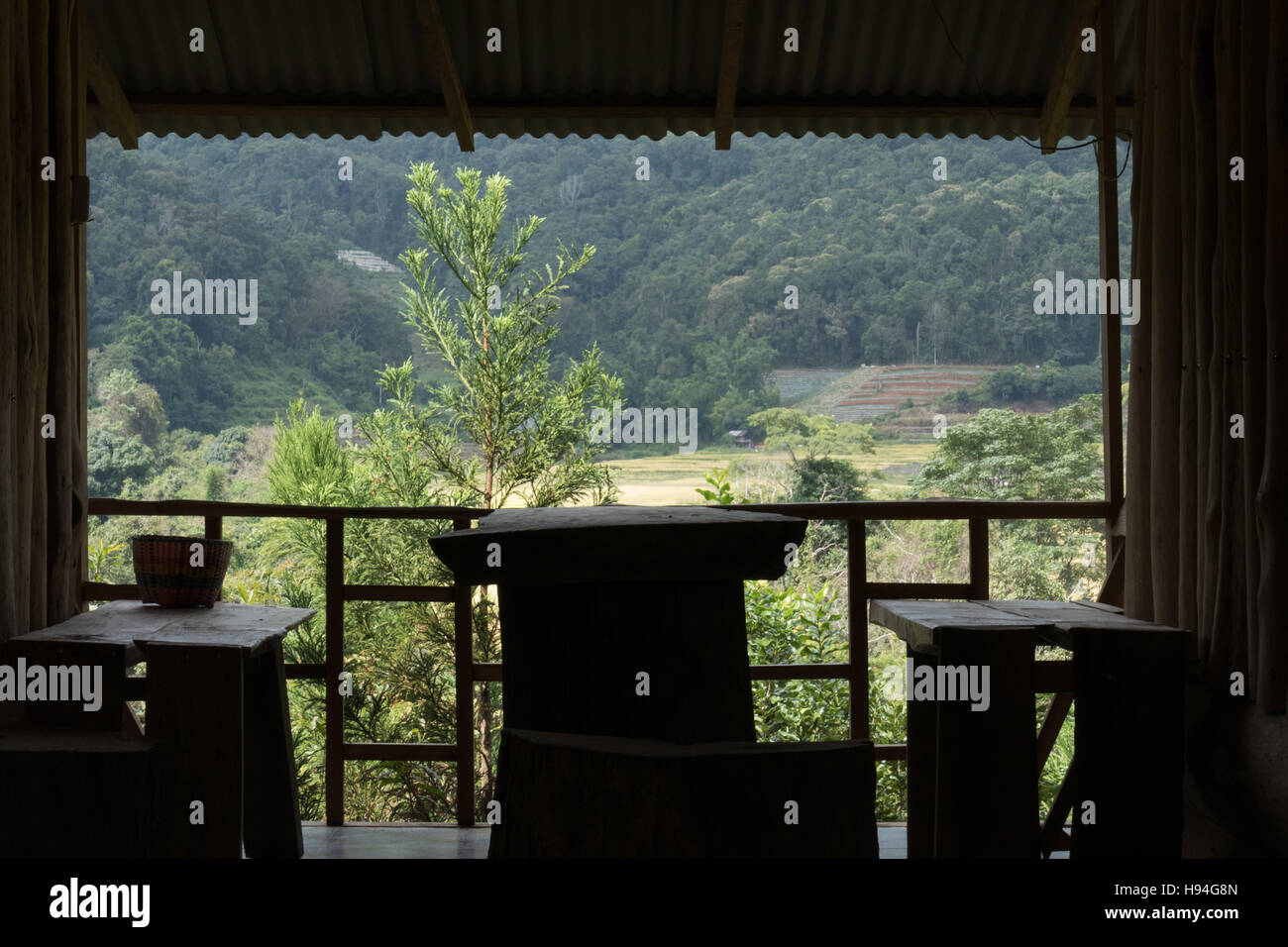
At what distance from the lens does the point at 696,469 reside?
2428cm

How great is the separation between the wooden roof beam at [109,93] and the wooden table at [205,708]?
6.54 feet

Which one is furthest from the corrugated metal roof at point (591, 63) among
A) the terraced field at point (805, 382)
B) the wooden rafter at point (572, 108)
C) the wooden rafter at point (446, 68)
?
the terraced field at point (805, 382)

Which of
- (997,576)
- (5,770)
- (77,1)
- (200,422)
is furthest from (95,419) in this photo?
(5,770)

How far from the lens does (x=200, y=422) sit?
75.7 feet

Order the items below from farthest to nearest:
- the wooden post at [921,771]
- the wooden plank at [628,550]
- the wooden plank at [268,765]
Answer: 1. the wooden plank at [268,765]
2. the wooden post at [921,771]
3. the wooden plank at [628,550]

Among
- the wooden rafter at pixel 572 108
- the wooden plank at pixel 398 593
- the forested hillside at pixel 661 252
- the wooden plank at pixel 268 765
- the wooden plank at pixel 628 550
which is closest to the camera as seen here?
the wooden plank at pixel 628 550

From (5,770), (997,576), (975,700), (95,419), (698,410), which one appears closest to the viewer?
(5,770)

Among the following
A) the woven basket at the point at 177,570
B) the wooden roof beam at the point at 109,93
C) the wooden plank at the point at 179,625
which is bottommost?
the wooden plank at the point at 179,625

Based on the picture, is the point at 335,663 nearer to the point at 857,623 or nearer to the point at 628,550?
the point at 857,623

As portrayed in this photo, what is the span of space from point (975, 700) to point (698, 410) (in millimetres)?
22537

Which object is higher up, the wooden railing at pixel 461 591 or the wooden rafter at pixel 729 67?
the wooden rafter at pixel 729 67

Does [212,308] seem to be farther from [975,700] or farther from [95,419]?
[975,700]

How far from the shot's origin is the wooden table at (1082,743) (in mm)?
2176

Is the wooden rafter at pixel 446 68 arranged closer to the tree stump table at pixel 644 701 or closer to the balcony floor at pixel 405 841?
the tree stump table at pixel 644 701
